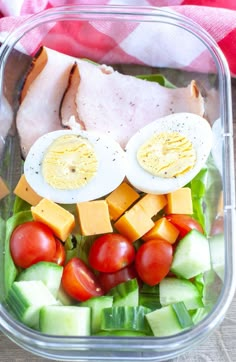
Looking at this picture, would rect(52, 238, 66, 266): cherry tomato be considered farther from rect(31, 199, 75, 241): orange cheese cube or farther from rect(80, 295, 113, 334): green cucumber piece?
rect(80, 295, 113, 334): green cucumber piece

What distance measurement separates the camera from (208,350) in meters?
1.66

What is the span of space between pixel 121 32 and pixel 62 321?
2.99ft

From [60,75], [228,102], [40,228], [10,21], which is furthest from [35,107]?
[228,102]

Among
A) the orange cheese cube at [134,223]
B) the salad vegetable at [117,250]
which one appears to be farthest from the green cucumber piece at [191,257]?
the orange cheese cube at [134,223]

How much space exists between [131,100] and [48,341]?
0.78 meters

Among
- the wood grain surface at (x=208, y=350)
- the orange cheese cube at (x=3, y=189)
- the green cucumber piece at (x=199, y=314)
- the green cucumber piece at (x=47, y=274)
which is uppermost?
the orange cheese cube at (x=3, y=189)

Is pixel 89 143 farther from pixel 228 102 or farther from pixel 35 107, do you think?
pixel 228 102

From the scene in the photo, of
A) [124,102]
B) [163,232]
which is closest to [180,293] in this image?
[163,232]

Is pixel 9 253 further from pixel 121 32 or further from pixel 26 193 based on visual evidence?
pixel 121 32

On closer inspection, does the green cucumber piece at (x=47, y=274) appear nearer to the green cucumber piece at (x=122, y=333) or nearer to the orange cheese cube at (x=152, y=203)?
the green cucumber piece at (x=122, y=333)

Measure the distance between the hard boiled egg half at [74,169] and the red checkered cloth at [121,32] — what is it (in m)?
0.37

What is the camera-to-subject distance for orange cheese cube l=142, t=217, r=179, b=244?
5.62 feet

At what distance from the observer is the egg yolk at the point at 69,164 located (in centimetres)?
176

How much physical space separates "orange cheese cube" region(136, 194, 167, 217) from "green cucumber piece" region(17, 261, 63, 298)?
0.28 meters
